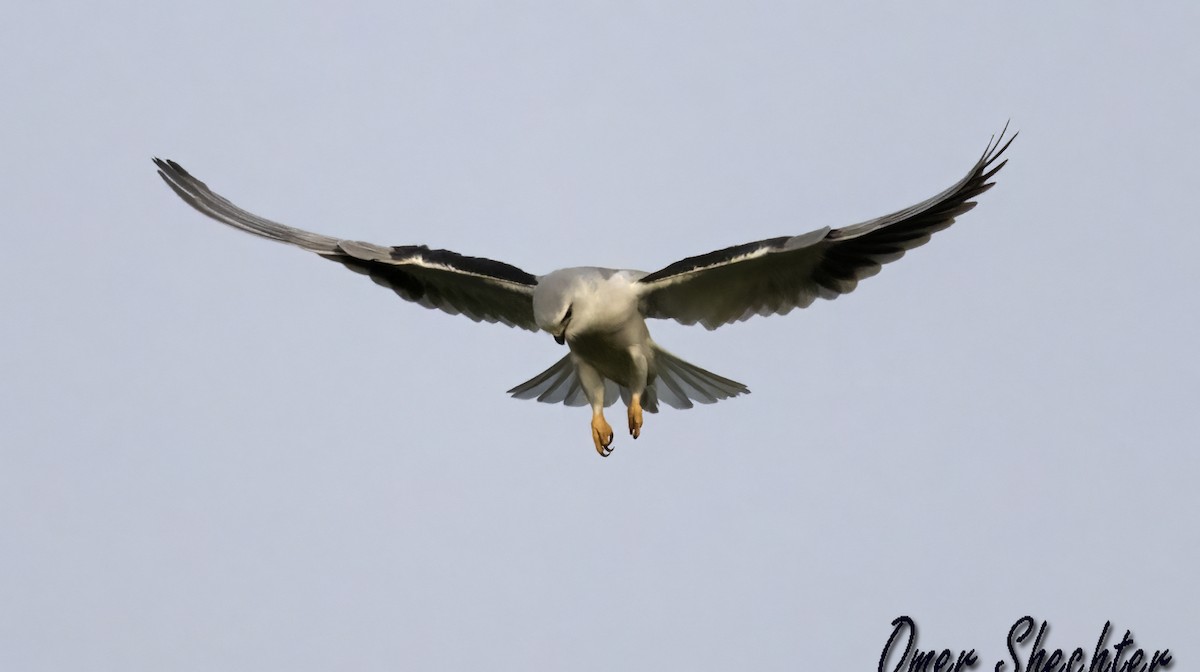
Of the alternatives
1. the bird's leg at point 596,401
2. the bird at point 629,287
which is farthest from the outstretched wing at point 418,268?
the bird's leg at point 596,401

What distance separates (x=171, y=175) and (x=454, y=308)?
6.13 feet

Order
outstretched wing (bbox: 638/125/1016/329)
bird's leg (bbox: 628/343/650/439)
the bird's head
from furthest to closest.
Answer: bird's leg (bbox: 628/343/650/439) → the bird's head → outstretched wing (bbox: 638/125/1016/329)

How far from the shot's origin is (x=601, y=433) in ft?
36.5

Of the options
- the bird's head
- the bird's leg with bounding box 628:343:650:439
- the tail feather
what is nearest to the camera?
the bird's head

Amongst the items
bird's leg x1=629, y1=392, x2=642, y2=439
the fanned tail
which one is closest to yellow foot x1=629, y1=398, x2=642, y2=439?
bird's leg x1=629, y1=392, x2=642, y2=439

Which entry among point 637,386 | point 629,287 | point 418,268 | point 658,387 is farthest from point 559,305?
point 658,387

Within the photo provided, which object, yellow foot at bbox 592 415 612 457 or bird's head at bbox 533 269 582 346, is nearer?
bird's head at bbox 533 269 582 346

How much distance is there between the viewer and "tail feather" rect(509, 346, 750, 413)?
11625 millimetres

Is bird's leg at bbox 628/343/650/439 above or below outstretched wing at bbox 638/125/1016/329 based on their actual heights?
below

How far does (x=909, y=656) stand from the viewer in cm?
1030

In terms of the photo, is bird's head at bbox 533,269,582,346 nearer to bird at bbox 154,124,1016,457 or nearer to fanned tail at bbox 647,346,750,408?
bird at bbox 154,124,1016,457

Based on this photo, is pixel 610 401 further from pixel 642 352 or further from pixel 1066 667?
pixel 1066 667

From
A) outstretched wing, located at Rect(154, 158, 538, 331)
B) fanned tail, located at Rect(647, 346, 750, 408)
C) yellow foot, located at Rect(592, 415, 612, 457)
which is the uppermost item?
fanned tail, located at Rect(647, 346, 750, 408)

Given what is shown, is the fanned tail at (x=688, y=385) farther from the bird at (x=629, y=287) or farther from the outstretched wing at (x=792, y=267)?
the outstretched wing at (x=792, y=267)
